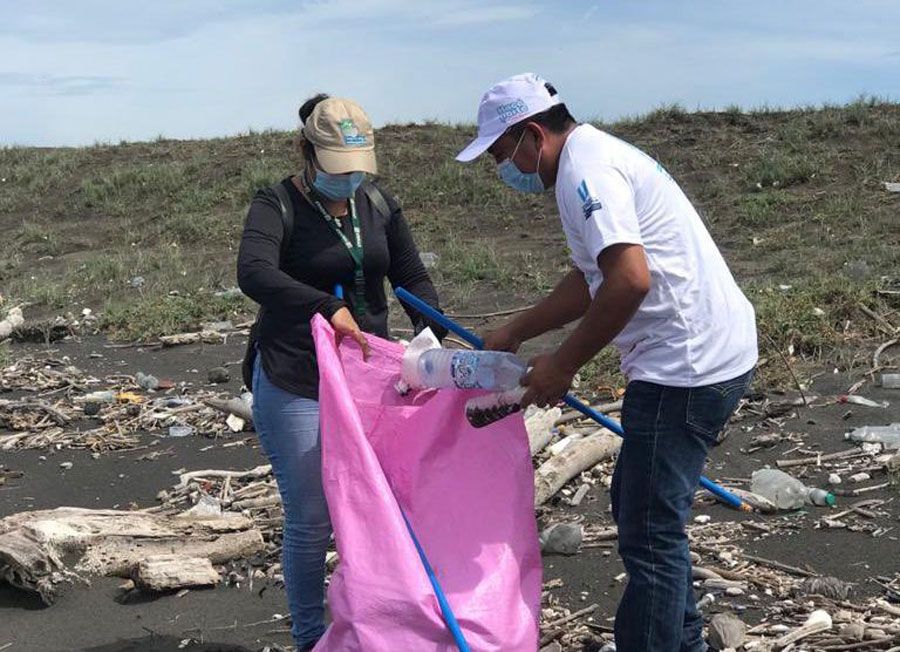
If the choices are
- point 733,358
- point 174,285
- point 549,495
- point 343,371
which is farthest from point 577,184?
point 174,285

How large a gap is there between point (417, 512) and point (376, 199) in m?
1.10

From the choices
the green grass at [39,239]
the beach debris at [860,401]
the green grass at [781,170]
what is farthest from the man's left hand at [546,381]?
the green grass at [39,239]

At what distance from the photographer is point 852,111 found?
15891 mm

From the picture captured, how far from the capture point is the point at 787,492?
5258mm

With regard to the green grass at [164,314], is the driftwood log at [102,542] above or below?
below

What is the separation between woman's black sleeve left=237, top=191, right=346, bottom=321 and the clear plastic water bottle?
0.40 m

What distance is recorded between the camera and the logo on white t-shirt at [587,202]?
2660mm

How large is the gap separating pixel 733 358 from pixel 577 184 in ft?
2.18

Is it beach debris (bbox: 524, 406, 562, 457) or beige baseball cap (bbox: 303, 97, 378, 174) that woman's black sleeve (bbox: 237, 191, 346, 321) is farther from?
beach debris (bbox: 524, 406, 562, 457)

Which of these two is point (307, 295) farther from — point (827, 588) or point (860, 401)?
point (860, 401)

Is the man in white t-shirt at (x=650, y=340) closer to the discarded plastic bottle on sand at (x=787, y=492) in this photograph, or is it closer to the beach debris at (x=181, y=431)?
the discarded plastic bottle on sand at (x=787, y=492)

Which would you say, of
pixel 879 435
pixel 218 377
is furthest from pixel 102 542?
pixel 879 435

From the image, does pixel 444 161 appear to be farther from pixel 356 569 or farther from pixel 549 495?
pixel 356 569

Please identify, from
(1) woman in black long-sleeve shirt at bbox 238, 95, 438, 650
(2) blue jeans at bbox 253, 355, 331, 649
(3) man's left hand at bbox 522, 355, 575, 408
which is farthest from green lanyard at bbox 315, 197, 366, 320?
(3) man's left hand at bbox 522, 355, 575, 408
